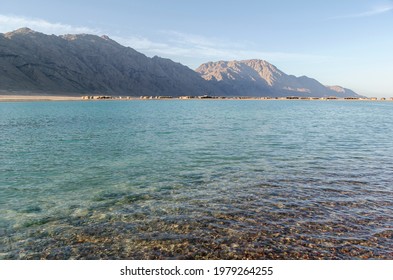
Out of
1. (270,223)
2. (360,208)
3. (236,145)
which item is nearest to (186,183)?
(270,223)

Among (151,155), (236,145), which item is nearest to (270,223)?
(151,155)

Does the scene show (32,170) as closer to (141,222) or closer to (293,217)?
(141,222)

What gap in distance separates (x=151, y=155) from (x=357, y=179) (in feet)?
54.9

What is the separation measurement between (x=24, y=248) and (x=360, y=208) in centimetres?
1458

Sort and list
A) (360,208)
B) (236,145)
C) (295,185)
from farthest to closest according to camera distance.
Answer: (236,145), (295,185), (360,208)

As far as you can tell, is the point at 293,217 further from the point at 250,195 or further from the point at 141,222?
the point at 141,222

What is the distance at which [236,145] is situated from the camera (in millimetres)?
34469

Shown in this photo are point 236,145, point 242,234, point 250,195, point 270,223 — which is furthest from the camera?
point 236,145

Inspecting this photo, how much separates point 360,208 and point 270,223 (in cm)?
500

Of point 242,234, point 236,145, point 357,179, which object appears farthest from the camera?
point 236,145

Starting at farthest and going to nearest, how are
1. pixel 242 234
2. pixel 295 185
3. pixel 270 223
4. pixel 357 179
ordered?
pixel 357 179 < pixel 295 185 < pixel 270 223 < pixel 242 234

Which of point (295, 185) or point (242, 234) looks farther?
point (295, 185)

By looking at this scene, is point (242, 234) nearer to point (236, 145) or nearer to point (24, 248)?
point (24, 248)

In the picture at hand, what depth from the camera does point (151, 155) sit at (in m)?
28.5
